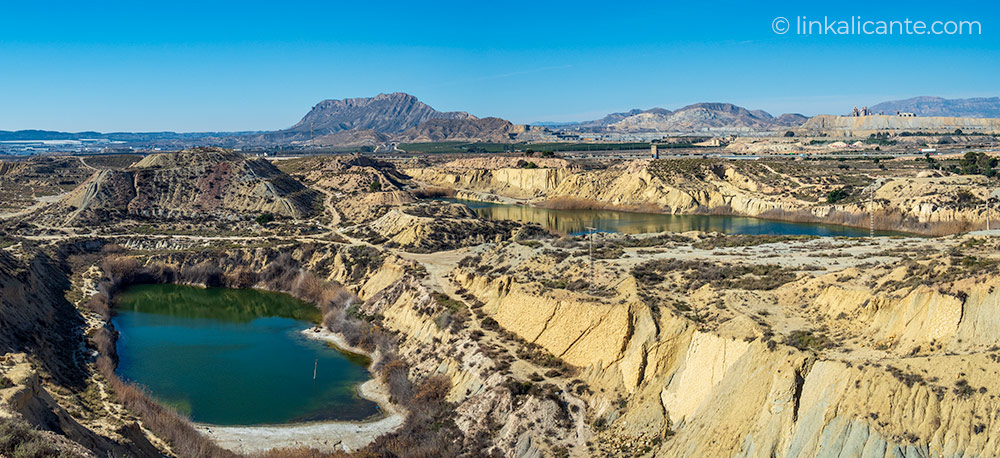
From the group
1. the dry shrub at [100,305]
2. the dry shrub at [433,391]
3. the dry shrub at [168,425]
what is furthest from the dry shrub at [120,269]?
the dry shrub at [433,391]

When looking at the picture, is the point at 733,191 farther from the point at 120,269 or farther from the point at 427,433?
the point at 427,433

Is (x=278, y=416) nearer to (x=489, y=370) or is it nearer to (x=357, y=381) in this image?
(x=357, y=381)

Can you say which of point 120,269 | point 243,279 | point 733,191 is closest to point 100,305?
point 120,269

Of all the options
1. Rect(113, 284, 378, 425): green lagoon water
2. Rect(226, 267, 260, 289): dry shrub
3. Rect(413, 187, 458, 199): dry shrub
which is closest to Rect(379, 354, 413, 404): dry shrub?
Rect(113, 284, 378, 425): green lagoon water

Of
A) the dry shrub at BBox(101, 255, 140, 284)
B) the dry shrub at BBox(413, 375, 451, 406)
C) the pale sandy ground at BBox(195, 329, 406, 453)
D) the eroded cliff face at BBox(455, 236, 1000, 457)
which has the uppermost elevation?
the eroded cliff face at BBox(455, 236, 1000, 457)

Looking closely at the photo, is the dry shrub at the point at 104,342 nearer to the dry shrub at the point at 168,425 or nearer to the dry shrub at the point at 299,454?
the dry shrub at the point at 168,425

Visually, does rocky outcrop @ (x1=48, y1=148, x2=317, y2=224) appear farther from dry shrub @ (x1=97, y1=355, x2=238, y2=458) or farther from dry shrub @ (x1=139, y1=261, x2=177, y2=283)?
dry shrub @ (x1=97, y1=355, x2=238, y2=458)
